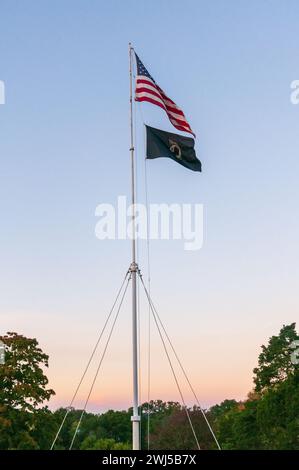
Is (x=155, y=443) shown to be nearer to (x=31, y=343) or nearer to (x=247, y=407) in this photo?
(x=247, y=407)

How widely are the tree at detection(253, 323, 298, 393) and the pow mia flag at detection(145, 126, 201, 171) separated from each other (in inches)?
1916

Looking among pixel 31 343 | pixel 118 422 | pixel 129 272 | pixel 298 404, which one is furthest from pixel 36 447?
pixel 118 422

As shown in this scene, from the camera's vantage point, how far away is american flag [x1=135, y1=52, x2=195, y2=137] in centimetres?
2102

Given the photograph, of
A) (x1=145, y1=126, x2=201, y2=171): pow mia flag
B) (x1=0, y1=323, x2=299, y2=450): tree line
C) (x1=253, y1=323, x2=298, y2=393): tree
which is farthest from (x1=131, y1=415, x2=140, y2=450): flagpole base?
(x1=253, y1=323, x2=298, y2=393): tree

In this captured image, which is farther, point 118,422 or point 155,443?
point 118,422

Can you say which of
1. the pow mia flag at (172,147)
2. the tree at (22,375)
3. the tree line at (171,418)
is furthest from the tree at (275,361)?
the pow mia flag at (172,147)

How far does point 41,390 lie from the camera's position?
48500 millimetres

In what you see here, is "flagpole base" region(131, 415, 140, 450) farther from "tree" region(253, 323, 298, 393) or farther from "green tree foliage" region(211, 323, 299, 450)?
"tree" region(253, 323, 298, 393)

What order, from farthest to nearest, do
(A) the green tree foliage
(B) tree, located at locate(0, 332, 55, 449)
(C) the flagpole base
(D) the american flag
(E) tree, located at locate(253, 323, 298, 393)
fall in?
1. (E) tree, located at locate(253, 323, 298, 393)
2. (A) the green tree foliage
3. (B) tree, located at locate(0, 332, 55, 449)
4. (D) the american flag
5. (C) the flagpole base

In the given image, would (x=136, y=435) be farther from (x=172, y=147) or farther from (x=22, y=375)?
(x=22, y=375)
